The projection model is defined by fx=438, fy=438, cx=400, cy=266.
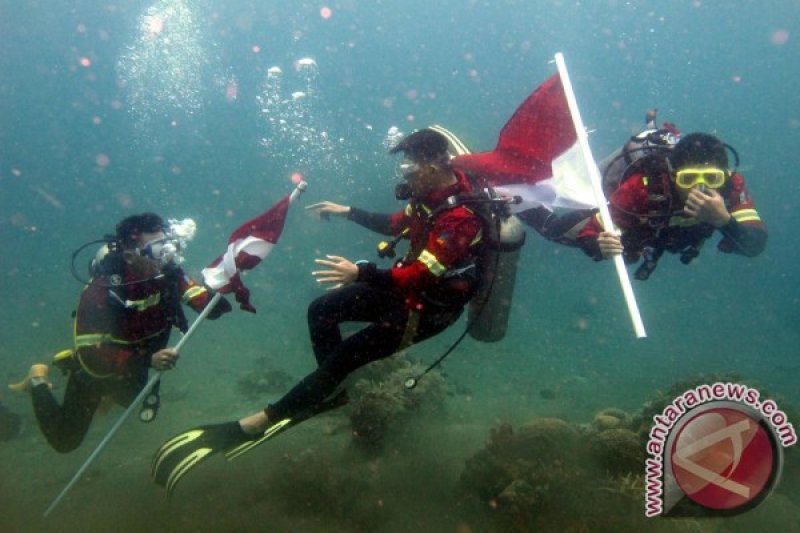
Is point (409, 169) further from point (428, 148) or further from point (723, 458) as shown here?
point (723, 458)

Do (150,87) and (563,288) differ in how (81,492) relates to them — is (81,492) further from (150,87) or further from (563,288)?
(150,87)

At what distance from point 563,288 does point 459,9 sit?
2851 inches

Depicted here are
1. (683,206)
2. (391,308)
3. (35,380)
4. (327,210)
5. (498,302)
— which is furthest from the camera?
(327,210)

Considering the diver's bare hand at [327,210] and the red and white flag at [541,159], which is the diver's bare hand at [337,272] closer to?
the red and white flag at [541,159]

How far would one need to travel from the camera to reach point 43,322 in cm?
2545

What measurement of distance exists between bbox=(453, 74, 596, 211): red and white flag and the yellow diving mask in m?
1.24

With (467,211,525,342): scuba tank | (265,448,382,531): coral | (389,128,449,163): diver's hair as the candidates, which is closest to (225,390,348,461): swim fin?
(265,448,382,531): coral

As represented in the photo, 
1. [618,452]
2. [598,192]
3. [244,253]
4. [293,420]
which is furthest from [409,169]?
[618,452]

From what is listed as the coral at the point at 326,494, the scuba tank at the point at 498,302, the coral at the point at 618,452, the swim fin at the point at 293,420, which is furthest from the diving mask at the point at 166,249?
the coral at the point at 618,452

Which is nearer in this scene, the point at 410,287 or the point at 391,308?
the point at 410,287

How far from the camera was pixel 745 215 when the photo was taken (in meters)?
5.44

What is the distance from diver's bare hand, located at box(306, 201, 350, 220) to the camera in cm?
688

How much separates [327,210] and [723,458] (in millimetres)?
5689

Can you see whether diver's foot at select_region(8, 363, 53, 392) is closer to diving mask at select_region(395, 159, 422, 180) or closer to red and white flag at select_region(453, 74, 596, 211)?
diving mask at select_region(395, 159, 422, 180)
